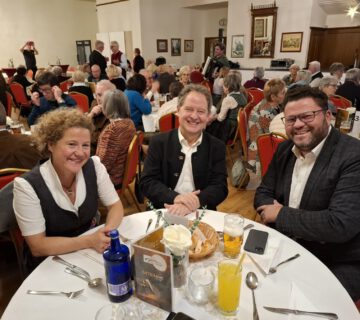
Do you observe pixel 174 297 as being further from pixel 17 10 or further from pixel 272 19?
pixel 17 10

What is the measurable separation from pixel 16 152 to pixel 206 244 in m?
1.52

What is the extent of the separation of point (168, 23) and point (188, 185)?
10.7 metres

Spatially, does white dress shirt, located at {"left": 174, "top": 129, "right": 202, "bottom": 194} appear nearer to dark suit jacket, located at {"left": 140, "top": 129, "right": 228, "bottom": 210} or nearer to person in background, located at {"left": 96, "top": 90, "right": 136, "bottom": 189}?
dark suit jacket, located at {"left": 140, "top": 129, "right": 228, "bottom": 210}

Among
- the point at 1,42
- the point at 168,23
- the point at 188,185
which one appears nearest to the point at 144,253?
the point at 188,185

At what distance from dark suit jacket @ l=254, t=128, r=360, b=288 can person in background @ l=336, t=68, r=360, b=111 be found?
3348 mm

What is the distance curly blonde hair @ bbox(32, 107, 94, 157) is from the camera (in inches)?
56.6

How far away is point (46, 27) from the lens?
40.8 feet

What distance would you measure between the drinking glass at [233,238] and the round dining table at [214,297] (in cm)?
4

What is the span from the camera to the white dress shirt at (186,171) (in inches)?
75.9

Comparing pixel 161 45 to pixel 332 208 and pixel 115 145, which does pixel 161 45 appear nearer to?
pixel 115 145

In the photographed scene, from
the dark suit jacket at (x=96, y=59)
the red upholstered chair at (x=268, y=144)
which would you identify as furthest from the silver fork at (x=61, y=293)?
the dark suit jacket at (x=96, y=59)

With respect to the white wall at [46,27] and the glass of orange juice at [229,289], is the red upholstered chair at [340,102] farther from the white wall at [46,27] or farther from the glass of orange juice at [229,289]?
the white wall at [46,27]

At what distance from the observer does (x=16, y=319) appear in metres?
0.92

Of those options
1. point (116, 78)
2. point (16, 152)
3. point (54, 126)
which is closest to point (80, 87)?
point (116, 78)
